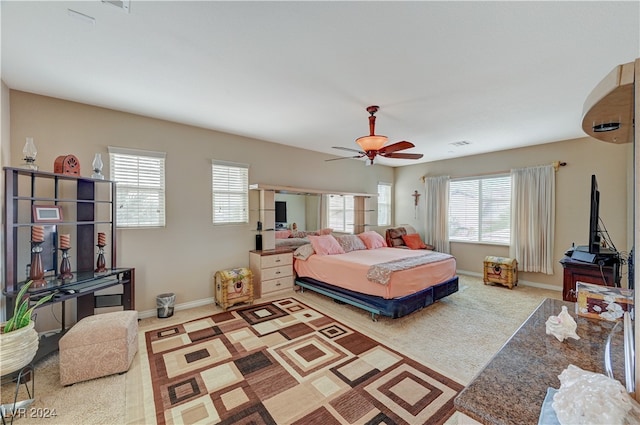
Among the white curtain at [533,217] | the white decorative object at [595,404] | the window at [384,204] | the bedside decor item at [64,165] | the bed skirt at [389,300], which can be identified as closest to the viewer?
the white decorative object at [595,404]

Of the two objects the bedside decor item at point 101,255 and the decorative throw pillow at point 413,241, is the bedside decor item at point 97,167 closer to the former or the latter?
the bedside decor item at point 101,255

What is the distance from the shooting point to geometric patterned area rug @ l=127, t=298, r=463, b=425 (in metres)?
1.93

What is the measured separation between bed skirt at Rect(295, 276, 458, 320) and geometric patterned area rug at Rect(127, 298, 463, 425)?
0.49 meters

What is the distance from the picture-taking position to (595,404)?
60 centimetres

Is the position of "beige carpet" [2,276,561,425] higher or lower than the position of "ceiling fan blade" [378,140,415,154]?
lower

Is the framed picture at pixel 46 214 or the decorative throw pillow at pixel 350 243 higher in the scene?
the framed picture at pixel 46 214

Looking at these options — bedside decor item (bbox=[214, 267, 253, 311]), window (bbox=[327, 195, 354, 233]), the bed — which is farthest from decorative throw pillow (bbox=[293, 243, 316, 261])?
window (bbox=[327, 195, 354, 233])

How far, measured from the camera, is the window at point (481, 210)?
5.52 metres

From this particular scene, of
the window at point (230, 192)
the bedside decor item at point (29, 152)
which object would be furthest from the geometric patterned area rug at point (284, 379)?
the bedside decor item at point (29, 152)

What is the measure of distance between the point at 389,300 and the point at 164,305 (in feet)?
9.89

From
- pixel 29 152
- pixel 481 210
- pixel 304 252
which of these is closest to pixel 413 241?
pixel 481 210

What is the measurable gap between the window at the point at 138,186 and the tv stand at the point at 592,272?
506cm

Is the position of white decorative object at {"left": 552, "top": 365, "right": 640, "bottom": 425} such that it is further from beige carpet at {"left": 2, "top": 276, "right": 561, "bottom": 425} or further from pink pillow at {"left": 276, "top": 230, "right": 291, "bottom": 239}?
pink pillow at {"left": 276, "top": 230, "right": 291, "bottom": 239}

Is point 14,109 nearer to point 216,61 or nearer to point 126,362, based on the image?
point 216,61
